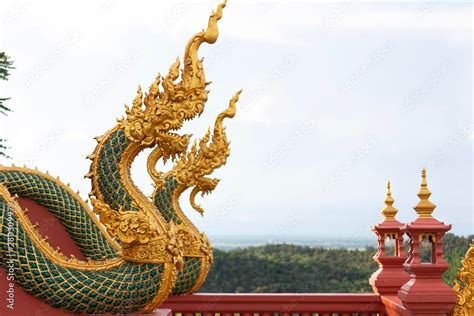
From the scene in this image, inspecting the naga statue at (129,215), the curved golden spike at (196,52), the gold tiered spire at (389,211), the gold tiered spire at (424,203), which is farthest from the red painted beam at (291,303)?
the curved golden spike at (196,52)

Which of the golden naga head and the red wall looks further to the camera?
the golden naga head

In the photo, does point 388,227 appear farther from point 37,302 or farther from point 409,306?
point 37,302

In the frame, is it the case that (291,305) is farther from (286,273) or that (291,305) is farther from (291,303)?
(286,273)

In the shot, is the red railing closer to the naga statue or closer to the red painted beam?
the red painted beam

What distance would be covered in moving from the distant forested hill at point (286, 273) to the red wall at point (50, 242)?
11626 millimetres

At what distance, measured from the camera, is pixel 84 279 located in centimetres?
604

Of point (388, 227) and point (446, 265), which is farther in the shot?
point (388, 227)

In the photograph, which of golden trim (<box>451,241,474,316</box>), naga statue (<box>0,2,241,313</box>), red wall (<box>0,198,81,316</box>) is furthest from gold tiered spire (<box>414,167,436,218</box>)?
red wall (<box>0,198,81,316</box>)

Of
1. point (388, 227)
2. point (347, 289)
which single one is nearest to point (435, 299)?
point (388, 227)

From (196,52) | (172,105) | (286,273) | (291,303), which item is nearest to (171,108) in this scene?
(172,105)

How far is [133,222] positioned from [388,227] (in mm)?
2843

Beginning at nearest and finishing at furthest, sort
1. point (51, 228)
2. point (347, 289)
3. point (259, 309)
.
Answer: point (51, 228), point (259, 309), point (347, 289)

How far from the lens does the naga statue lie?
5.89m

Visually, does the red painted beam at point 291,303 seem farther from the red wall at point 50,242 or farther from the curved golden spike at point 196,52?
the curved golden spike at point 196,52
